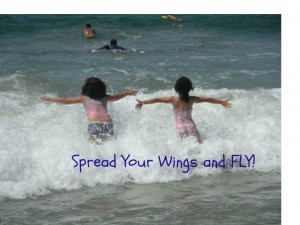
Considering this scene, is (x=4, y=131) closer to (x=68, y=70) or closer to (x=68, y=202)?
(x=68, y=202)

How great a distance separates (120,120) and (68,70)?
4624mm

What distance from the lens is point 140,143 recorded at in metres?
6.87

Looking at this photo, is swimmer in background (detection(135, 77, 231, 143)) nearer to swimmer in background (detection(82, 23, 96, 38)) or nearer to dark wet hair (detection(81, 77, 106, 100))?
dark wet hair (detection(81, 77, 106, 100))

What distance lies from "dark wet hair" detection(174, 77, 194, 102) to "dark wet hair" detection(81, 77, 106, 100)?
102cm

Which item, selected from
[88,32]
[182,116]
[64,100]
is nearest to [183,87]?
[182,116]

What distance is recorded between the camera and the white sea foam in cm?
613

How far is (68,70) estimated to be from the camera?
11773 millimetres

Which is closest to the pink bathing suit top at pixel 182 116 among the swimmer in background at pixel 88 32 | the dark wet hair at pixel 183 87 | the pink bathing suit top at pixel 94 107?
the dark wet hair at pixel 183 87

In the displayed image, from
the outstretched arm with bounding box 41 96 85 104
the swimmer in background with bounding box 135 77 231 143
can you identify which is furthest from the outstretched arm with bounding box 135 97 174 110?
the outstretched arm with bounding box 41 96 85 104

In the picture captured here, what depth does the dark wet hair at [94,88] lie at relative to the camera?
666 cm

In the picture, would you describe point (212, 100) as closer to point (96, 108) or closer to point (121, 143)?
point (121, 143)

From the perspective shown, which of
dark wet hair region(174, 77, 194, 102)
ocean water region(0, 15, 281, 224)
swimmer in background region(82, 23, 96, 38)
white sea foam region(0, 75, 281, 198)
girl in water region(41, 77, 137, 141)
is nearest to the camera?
ocean water region(0, 15, 281, 224)

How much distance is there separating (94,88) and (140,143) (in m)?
0.98
